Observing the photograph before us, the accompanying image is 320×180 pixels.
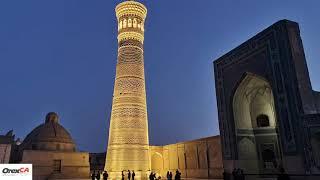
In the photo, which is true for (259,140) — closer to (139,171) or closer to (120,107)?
(139,171)

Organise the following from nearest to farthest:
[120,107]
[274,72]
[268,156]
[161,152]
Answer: [274,72], [268,156], [120,107], [161,152]

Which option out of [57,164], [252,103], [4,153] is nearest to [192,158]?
[252,103]

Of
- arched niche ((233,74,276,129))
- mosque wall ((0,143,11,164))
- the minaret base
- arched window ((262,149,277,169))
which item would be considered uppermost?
arched niche ((233,74,276,129))

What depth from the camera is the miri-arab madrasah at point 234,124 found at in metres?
8.48

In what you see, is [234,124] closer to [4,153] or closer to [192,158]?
[192,158]

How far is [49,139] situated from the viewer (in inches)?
747

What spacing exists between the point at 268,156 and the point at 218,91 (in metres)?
3.08

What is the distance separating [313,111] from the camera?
843cm

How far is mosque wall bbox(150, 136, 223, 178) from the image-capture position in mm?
13891

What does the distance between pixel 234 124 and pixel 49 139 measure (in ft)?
41.9

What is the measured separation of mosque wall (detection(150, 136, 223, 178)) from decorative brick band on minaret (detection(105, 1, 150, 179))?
276 centimetres

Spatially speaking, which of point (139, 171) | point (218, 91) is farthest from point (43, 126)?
point (218, 91)

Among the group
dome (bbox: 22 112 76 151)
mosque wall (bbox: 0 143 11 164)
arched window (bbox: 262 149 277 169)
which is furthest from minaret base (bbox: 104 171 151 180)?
dome (bbox: 22 112 76 151)

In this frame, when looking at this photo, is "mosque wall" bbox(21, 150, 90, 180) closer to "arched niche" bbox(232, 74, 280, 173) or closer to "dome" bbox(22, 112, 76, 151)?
"dome" bbox(22, 112, 76, 151)
